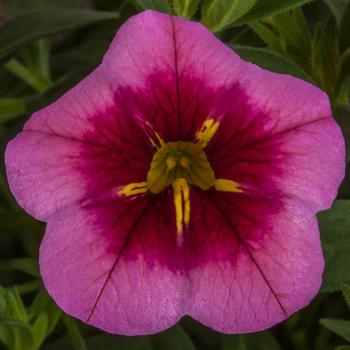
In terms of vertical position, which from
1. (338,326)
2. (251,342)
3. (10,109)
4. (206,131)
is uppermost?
(206,131)

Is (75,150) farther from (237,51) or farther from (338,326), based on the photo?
(338,326)

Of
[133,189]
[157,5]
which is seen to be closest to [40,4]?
[157,5]

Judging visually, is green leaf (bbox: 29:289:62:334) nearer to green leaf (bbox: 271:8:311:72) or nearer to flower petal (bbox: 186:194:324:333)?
flower petal (bbox: 186:194:324:333)

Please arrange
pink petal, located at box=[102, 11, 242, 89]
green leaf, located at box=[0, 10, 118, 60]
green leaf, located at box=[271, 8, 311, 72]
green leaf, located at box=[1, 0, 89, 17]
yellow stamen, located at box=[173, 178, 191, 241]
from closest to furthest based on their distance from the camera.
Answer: pink petal, located at box=[102, 11, 242, 89] → yellow stamen, located at box=[173, 178, 191, 241] → green leaf, located at box=[271, 8, 311, 72] → green leaf, located at box=[0, 10, 118, 60] → green leaf, located at box=[1, 0, 89, 17]

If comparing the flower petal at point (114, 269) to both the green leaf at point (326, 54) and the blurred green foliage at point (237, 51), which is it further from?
the green leaf at point (326, 54)

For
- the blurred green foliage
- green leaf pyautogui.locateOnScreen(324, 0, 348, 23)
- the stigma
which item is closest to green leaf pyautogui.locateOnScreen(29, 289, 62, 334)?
the blurred green foliage
